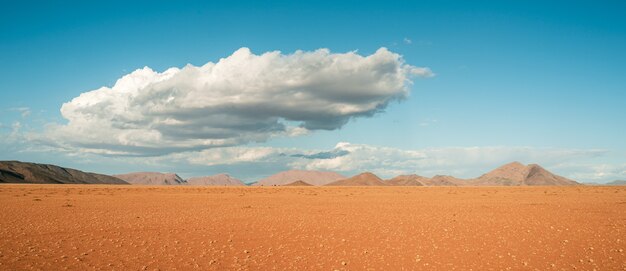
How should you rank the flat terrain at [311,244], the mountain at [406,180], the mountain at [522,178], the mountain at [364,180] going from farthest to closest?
the mountain at [522,178]
the mountain at [406,180]
the mountain at [364,180]
the flat terrain at [311,244]

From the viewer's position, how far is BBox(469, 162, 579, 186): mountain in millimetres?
181125

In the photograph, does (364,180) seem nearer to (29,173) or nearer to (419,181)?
(419,181)

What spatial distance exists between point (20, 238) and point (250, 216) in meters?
11.6

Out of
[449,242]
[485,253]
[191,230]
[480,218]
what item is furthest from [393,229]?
[191,230]

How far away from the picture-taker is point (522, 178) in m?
187

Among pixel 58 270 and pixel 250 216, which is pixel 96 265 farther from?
pixel 250 216

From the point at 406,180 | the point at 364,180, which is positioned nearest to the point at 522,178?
the point at 406,180

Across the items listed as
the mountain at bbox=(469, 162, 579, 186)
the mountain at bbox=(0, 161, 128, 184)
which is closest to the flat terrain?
the mountain at bbox=(0, 161, 128, 184)

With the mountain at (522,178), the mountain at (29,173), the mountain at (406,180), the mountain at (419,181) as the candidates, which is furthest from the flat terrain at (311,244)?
the mountain at (522,178)

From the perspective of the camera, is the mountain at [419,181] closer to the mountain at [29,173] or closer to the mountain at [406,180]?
the mountain at [406,180]

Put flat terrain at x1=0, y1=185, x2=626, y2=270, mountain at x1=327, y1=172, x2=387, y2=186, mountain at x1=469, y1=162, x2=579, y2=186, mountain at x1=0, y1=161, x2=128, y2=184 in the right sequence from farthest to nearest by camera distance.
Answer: mountain at x1=469, y1=162, x2=579, y2=186
mountain at x1=0, y1=161, x2=128, y2=184
mountain at x1=327, y1=172, x2=387, y2=186
flat terrain at x1=0, y1=185, x2=626, y2=270

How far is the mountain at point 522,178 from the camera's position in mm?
181125

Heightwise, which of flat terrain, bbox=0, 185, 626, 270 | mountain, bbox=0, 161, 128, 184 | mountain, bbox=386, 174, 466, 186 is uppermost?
mountain, bbox=0, 161, 128, 184

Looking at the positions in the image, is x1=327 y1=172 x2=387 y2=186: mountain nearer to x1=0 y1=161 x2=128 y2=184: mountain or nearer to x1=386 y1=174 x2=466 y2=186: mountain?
x1=386 y1=174 x2=466 y2=186: mountain
